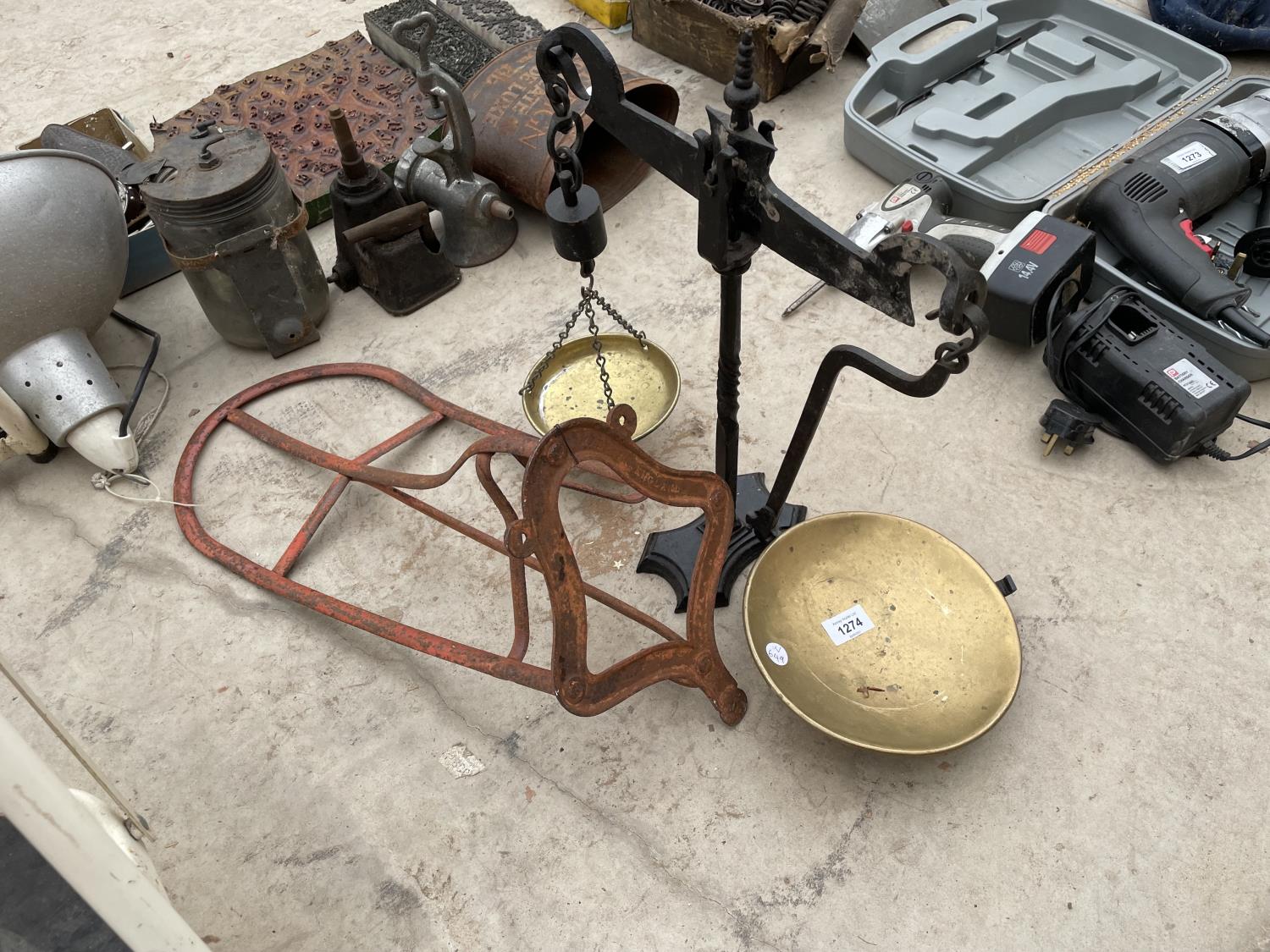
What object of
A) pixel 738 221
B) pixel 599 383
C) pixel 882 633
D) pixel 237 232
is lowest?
pixel 882 633

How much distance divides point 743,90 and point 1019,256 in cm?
148

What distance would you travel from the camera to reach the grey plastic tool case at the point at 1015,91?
3047 millimetres

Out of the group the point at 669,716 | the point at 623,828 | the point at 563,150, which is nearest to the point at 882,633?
the point at 669,716

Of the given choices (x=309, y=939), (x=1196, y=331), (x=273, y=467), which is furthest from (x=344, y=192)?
(x=1196, y=331)

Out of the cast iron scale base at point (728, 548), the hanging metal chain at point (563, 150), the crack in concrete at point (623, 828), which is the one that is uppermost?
the hanging metal chain at point (563, 150)

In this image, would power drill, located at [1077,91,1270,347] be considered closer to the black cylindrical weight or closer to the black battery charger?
the black battery charger

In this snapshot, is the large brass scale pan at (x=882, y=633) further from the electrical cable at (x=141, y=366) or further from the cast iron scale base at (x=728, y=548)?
→ the electrical cable at (x=141, y=366)

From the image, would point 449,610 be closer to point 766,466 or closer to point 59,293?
point 766,466

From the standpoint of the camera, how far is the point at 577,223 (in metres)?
1.51

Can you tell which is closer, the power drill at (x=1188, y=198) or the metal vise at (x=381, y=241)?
the power drill at (x=1188, y=198)

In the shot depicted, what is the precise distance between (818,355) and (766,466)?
474 mm

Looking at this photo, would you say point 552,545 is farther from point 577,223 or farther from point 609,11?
point 609,11

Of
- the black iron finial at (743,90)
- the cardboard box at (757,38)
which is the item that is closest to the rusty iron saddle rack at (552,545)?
the black iron finial at (743,90)

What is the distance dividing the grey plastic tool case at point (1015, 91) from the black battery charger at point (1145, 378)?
631 millimetres
